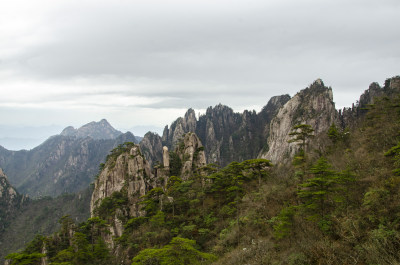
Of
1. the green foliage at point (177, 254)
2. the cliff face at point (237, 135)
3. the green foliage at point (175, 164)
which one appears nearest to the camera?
the green foliage at point (177, 254)

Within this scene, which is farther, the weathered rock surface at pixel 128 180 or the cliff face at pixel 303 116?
the cliff face at pixel 303 116

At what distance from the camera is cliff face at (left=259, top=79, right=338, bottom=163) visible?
99.4 m

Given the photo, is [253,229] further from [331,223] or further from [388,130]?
[388,130]

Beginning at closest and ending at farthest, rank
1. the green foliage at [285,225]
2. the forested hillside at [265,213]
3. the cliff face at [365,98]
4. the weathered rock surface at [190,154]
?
1. the forested hillside at [265,213]
2. the green foliage at [285,225]
3. the weathered rock surface at [190,154]
4. the cliff face at [365,98]

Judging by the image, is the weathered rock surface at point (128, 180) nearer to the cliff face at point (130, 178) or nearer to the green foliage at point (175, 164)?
the cliff face at point (130, 178)

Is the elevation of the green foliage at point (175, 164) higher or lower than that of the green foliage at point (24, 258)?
higher

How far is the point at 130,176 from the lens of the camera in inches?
2035

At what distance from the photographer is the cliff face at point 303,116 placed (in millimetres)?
99438

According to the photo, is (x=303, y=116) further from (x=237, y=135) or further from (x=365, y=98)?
(x=237, y=135)

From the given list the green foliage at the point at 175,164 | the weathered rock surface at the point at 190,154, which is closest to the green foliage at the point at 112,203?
the green foliage at the point at 175,164

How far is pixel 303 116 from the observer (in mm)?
104562

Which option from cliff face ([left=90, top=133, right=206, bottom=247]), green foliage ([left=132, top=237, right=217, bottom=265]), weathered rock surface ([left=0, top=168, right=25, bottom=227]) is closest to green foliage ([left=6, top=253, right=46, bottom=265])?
green foliage ([left=132, top=237, right=217, bottom=265])

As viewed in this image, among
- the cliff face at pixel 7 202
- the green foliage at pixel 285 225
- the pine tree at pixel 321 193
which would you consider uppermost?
the pine tree at pixel 321 193

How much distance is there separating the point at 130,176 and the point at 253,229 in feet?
118
